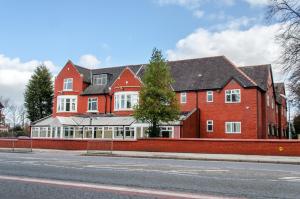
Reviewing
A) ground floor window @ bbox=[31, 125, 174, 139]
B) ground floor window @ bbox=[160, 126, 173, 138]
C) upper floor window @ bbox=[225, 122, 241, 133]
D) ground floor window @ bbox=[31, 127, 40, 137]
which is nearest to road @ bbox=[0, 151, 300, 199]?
ground floor window @ bbox=[160, 126, 173, 138]

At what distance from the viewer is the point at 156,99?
36.9 meters

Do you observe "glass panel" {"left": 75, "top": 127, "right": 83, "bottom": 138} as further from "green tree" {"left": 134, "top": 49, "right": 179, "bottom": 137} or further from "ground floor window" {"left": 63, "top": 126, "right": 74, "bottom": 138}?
"green tree" {"left": 134, "top": 49, "right": 179, "bottom": 137}

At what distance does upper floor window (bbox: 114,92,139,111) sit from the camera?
4897 centimetres

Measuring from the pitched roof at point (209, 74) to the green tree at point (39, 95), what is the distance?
19898mm

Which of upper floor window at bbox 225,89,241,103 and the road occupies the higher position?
upper floor window at bbox 225,89,241,103

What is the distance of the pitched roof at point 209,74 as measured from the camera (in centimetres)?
4503

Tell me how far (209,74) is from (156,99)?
12.6 m

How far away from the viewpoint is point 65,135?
50.3m

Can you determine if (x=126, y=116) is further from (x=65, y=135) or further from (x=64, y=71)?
(x=64, y=71)

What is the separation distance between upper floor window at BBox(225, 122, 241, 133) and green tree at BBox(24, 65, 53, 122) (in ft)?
123

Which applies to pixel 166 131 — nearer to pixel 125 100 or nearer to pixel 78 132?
pixel 125 100

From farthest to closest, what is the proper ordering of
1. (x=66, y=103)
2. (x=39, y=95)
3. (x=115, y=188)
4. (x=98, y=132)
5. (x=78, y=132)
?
(x=39, y=95)
(x=66, y=103)
(x=78, y=132)
(x=98, y=132)
(x=115, y=188)

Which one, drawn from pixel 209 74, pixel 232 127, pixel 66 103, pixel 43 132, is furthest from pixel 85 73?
pixel 232 127

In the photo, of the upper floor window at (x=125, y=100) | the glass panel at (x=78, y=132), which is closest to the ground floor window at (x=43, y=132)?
the glass panel at (x=78, y=132)
